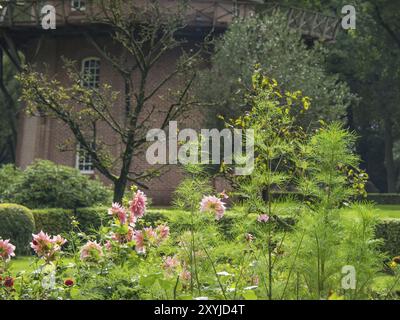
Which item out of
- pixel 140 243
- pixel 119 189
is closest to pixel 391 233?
pixel 119 189

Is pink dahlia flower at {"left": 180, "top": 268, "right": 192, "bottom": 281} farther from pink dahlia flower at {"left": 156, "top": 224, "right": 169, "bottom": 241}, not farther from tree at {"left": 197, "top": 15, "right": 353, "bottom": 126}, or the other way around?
tree at {"left": 197, "top": 15, "right": 353, "bottom": 126}

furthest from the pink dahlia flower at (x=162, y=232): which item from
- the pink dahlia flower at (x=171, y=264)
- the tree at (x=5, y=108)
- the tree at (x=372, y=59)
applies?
the tree at (x=5, y=108)

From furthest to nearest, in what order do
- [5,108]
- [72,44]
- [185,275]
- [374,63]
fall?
[5,108]
[374,63]
[72,44]
[185,275]

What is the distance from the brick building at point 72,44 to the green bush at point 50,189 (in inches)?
227

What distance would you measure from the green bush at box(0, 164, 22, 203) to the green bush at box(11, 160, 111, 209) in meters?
0.19

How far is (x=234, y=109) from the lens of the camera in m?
18.8

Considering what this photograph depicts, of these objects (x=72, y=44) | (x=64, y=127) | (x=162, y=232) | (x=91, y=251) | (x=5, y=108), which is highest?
(x=72, y=44)

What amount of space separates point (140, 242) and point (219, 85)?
47.5 ft

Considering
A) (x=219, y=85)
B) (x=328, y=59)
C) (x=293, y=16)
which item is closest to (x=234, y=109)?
(x=219, y=85)

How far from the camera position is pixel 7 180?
17578mm

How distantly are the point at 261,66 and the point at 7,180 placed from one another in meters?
7.52

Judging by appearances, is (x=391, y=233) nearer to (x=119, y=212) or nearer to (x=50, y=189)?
(x=50, y=189)
